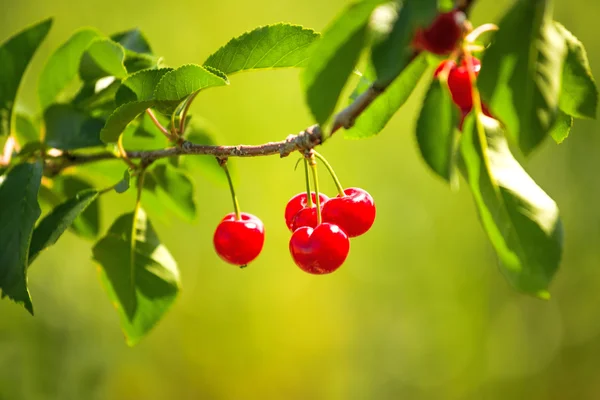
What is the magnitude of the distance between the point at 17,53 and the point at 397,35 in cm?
67

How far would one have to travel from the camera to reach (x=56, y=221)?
763mm

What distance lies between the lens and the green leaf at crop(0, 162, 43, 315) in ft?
2.31

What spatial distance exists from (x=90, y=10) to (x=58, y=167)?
1957 mm

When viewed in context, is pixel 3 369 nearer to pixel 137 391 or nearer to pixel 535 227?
pixel 137 391

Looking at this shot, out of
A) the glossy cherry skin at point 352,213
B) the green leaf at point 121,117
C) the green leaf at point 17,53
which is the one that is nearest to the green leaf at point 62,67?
the green leaf at point 17,53

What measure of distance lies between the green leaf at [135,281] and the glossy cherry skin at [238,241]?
0.08 meters

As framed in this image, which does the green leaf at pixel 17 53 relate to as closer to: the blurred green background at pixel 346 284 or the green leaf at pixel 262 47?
the green leaf at pixel 262 47

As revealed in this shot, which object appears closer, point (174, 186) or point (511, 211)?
point (511, 211)

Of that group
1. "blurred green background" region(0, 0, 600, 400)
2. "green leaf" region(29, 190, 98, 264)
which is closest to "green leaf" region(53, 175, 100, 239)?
"green leaf" region(29, 190, 98, 264)

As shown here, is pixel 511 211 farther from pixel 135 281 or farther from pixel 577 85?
pixel 135 281

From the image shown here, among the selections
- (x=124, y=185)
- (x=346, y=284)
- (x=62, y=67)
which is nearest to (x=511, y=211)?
(x=124, y=185)

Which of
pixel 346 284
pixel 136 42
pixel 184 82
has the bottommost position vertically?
pixel 346 284

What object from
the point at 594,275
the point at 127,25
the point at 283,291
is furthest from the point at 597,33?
the point at 127,25

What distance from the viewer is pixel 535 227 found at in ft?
1.67
